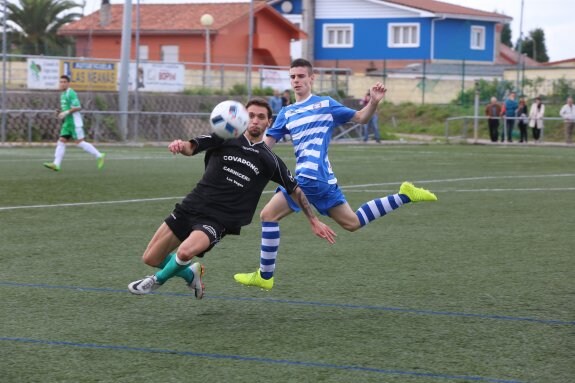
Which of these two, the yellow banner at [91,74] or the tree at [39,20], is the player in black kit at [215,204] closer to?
the yellow banner at [91,74]

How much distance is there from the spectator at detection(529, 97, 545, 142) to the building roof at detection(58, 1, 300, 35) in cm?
1779

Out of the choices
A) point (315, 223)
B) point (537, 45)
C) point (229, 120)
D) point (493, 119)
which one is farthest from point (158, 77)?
point (537, 45)

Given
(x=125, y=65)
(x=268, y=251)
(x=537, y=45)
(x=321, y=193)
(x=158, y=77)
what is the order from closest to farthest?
(x=268, y=251)
(x=321, y=193)
(x=125, y=65)
(x=158, y=77)
(x=537, y=45)

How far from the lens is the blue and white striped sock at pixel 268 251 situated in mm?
7930

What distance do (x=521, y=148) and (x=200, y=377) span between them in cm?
2935

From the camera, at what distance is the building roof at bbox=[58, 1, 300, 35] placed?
5094 centimetres

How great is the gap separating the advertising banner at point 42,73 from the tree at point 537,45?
231ft

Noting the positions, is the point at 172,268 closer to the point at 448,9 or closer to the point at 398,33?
the point at 398,33

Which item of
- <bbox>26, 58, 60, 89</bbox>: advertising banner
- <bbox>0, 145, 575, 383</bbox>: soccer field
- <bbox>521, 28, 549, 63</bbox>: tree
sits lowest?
<bbox>0, 145, 575, 383</bbox>: soccer field

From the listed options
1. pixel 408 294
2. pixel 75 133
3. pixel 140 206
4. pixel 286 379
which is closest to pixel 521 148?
pixel 75 133

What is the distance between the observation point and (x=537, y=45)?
319 feet

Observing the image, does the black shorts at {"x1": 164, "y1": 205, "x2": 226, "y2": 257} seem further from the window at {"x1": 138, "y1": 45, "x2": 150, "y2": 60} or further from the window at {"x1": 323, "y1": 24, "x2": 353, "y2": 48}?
the window at {"x1": 323, "y1": 24, "x2": 353, "y2": 48}

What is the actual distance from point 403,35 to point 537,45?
124ft

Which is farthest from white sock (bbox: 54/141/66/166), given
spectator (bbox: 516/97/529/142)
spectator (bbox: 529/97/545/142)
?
spectator (bbox: 529/97/545/142)
